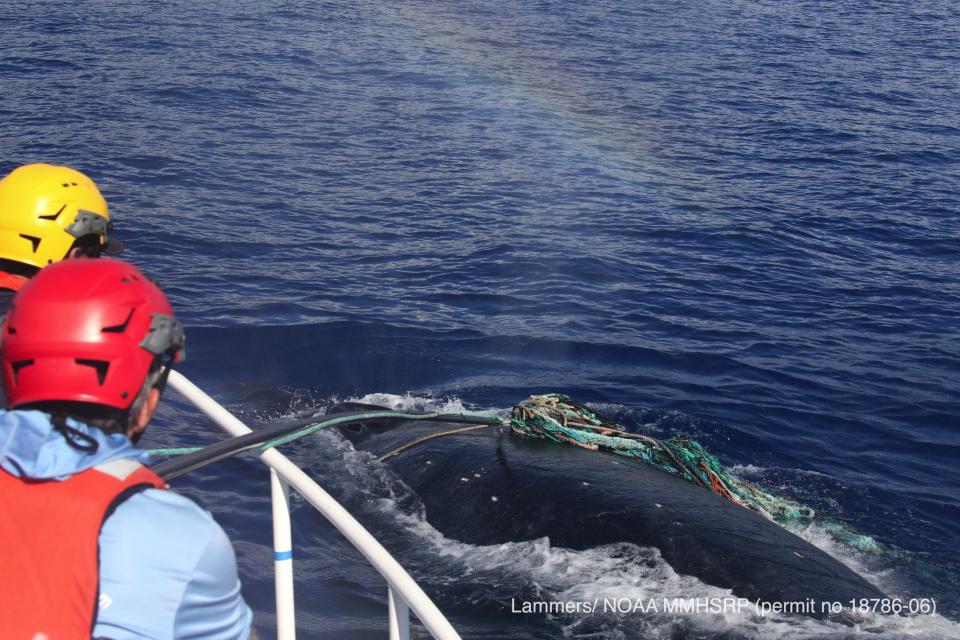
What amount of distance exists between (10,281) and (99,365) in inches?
90.6

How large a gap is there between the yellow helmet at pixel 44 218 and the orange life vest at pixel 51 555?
2.54 meters

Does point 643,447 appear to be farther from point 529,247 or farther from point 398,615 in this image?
point 529,247

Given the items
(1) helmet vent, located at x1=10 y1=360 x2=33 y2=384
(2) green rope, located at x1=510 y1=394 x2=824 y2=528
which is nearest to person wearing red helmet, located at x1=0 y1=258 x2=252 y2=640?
(1) helmet vent, located at x1=10 y1=360 x2=33 y2=384

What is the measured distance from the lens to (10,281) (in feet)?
13.6

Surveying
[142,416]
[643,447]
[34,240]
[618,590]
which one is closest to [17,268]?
[34,240]

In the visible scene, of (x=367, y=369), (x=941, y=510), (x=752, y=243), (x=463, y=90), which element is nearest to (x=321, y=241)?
(x=367, y=369)

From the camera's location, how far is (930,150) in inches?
834

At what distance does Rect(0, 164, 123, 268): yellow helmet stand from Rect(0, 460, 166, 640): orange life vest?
8.33ft

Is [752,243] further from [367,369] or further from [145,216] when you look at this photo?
[145,216]

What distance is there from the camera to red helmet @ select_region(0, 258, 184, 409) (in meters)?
2.14

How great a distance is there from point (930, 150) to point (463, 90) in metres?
11.8

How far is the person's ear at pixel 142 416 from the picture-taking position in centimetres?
229

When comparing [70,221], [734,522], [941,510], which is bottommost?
[941,510]

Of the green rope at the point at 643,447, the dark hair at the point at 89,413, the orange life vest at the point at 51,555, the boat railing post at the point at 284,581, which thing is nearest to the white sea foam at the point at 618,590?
the green rope at the point at 643,447
